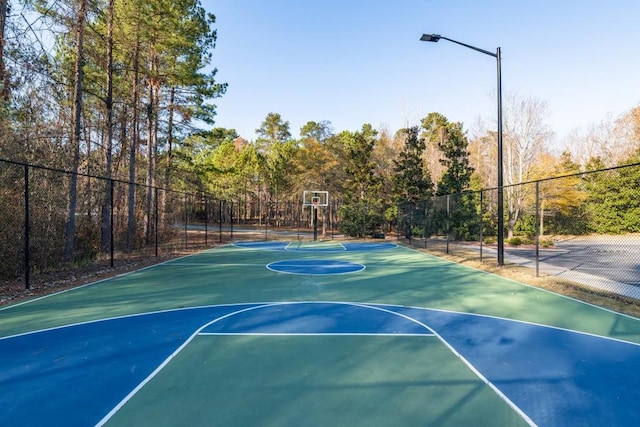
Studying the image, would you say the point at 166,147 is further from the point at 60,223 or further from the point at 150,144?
the point at 60,223

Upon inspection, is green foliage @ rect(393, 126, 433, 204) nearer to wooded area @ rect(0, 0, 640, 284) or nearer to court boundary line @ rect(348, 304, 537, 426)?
wooded area @ rect(0, 0, 640, 284)

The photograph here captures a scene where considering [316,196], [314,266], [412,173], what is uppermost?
[412,173]

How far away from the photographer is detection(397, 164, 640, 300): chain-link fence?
9891 millimetres

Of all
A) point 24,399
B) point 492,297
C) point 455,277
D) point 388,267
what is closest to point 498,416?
point 24,399

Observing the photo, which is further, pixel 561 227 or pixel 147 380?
A: pixel 561 227

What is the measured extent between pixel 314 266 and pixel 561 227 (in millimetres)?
15997

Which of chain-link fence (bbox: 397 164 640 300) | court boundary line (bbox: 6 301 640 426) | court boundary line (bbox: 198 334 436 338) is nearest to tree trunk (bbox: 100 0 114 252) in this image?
court boundary line (bbox: 6 301 640 426)

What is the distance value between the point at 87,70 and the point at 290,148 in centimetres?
2189

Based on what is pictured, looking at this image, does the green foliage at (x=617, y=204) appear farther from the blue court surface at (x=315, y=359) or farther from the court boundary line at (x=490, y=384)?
the court boundary line at (x=490, y=384)

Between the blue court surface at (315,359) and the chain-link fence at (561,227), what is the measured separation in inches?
158

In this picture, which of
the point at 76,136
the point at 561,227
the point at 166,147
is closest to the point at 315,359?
the point at 76,136

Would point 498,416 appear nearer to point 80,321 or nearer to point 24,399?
point 24,399

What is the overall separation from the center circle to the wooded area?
475cm

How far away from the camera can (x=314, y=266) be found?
9.89 m
